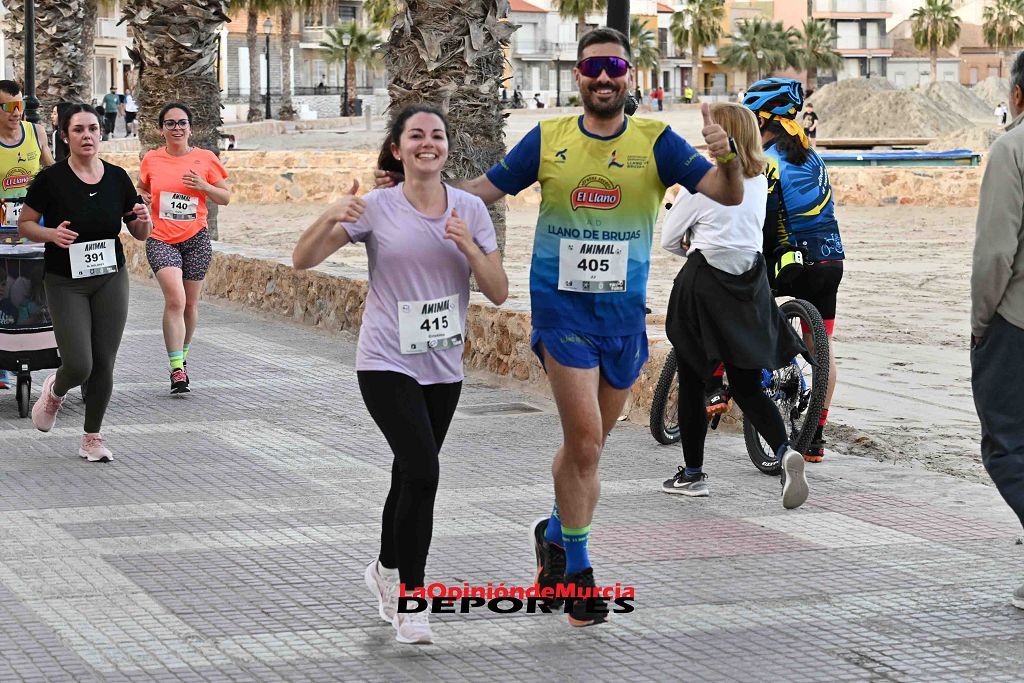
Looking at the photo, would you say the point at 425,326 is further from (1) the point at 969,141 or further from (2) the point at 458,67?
(1) the point at 969,141

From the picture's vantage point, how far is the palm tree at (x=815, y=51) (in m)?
106

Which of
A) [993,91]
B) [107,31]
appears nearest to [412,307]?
[107,31]

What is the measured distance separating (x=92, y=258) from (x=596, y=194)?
3.46 m

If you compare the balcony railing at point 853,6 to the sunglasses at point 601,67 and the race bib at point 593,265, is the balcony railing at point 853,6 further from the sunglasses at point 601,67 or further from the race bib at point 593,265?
the race bib at point 593,265

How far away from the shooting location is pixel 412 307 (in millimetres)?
5191

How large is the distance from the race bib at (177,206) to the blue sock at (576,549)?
18.1ft

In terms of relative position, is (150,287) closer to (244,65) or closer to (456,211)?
(456,211)

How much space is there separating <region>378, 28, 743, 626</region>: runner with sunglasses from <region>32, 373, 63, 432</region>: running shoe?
154 inches

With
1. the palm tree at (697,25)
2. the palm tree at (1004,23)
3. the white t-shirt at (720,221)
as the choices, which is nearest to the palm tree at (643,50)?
the palm tree at (697,25)

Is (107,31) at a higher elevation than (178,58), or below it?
higher

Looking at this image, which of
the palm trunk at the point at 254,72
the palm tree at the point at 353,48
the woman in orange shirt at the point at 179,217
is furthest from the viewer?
the palm tree at the point at 353,48

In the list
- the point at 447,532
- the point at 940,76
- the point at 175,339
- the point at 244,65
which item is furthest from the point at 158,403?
the point at 940,76

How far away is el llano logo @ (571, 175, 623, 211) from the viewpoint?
5.46 metres

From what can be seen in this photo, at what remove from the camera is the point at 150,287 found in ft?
53.6
